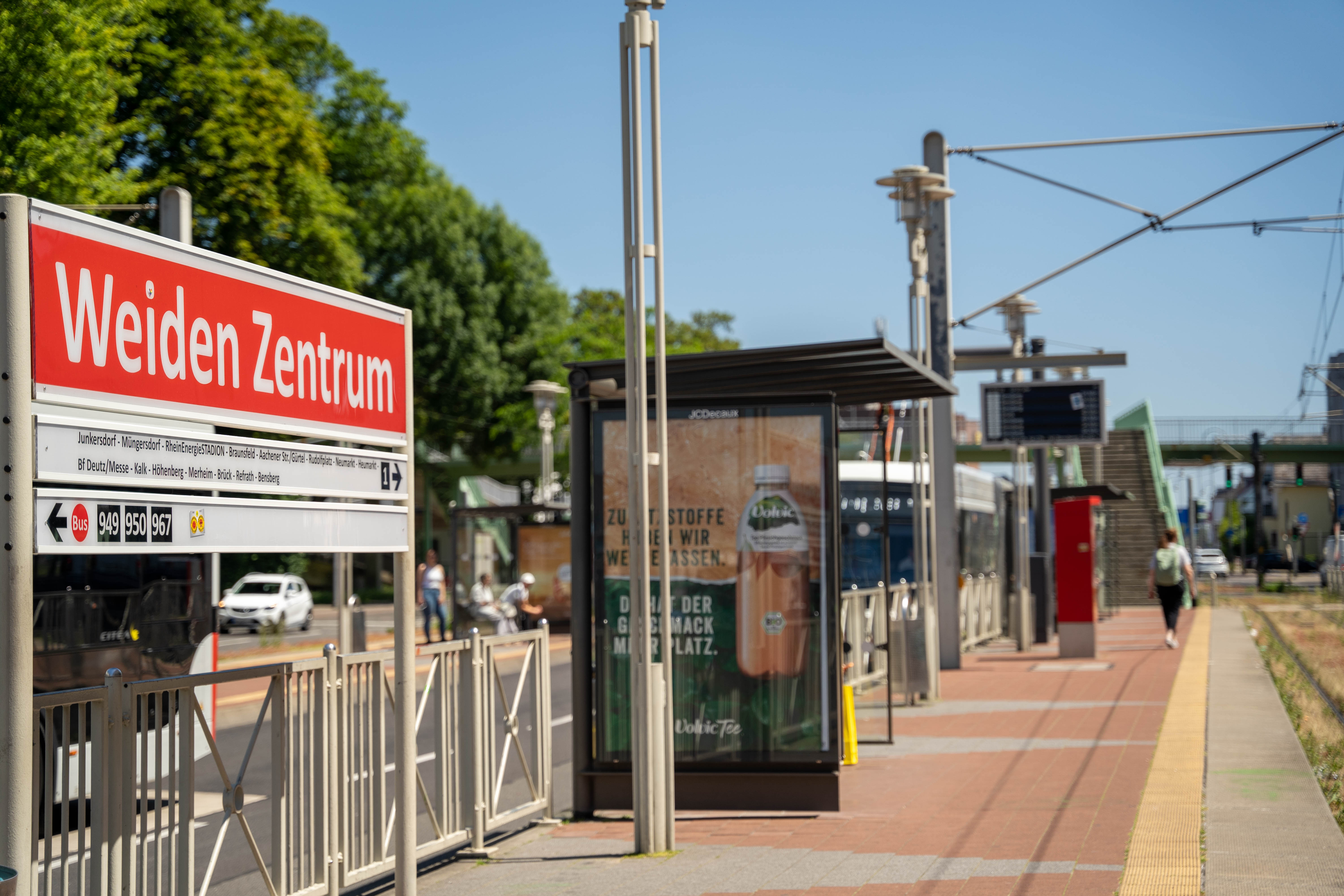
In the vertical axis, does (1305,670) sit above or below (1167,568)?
below

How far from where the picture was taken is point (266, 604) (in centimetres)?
3691

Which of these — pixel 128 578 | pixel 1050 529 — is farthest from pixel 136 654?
pixel 1050 529

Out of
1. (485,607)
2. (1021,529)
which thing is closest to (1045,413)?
(1021,529)

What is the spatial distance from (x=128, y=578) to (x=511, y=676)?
2.87 m

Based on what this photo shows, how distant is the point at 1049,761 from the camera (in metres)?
9.66

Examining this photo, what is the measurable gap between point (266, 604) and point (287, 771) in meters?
32.8

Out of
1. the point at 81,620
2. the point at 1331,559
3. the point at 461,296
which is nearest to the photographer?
the point at 81,620

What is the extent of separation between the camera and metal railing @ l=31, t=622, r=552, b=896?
452cm

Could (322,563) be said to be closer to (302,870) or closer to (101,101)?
(101,101)

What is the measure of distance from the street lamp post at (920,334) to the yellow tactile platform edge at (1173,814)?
9.13 ft

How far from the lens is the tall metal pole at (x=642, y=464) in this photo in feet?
23.1

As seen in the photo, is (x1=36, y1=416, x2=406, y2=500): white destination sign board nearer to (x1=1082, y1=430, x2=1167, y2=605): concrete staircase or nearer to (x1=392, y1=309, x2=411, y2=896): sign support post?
(x1=392, y1=309, x2=411, y2=896): sign support post

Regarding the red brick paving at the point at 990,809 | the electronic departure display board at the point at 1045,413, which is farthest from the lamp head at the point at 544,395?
the red brick paving at the point at 990,809

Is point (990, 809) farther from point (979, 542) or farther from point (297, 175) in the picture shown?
point (297, 175)
